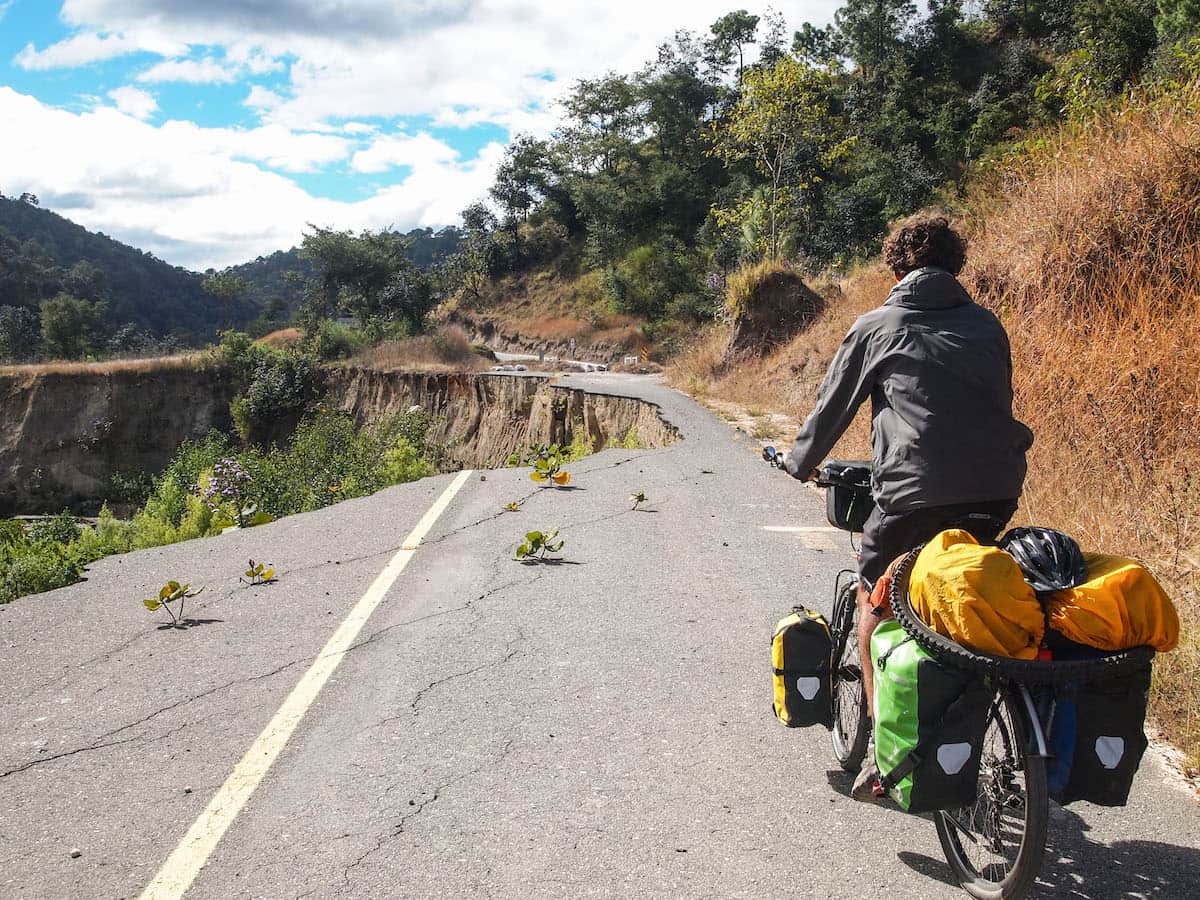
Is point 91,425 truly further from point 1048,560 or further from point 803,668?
point 1048,560

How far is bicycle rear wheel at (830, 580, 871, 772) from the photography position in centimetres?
332

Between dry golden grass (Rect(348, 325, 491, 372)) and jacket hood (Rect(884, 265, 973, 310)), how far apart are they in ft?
104

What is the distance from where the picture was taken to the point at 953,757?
2.41m

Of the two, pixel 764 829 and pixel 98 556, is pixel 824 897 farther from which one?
pixel 98 556

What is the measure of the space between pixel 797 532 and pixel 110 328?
8771 cm

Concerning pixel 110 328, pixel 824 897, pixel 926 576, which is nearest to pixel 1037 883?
pixel 824 897

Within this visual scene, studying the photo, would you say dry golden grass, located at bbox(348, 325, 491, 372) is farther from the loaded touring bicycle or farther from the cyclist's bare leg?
the loaded touring bicycle

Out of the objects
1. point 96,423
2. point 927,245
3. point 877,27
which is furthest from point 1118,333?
point 877,27

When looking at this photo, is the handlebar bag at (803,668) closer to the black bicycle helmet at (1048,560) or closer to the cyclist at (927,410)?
the cyclist at (927,410)

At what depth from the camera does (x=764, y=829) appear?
309cm

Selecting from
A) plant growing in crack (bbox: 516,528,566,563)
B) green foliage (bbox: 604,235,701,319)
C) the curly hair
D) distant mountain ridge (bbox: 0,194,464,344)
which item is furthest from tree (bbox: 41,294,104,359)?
the curly hair

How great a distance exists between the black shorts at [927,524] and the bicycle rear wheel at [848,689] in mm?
396

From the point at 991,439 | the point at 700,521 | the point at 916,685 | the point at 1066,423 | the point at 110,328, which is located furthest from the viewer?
the point at 110,328

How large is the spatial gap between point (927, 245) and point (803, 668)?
165cm
